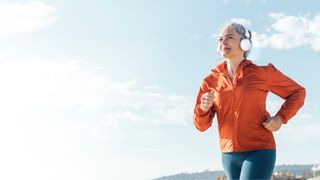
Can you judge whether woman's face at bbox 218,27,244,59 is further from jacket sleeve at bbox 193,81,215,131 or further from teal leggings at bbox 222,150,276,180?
teal leggings at bbox 222,150,276,180

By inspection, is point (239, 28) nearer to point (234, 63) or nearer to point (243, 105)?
point (234, 63)

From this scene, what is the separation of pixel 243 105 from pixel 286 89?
644 millimetres

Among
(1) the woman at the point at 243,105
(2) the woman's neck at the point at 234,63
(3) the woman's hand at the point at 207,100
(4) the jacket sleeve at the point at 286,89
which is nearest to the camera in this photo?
(1) the woman at the point at 243,105

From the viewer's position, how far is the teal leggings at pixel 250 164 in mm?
5551

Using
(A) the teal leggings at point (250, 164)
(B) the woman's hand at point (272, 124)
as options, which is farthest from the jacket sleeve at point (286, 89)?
(A) the teal leggings at point (250, 164)

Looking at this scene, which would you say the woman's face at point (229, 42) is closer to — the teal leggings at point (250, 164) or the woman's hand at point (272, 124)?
the woman's hand at point (272, 124)

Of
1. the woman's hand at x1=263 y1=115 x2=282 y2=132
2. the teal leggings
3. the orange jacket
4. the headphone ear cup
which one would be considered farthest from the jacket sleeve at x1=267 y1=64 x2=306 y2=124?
the teal leggings

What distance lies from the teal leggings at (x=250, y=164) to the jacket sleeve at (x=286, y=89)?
0.60 meters

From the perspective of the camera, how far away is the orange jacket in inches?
230

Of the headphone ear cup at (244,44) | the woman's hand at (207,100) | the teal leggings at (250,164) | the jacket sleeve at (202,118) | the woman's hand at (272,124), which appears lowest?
the teal leggings at (250,164)

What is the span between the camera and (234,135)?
5.87 metres

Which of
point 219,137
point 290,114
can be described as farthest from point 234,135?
point 290,114

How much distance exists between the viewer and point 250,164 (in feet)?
18.4

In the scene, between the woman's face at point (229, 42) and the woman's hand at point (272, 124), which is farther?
the woman's face at point (229, 42)
